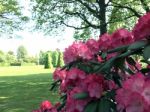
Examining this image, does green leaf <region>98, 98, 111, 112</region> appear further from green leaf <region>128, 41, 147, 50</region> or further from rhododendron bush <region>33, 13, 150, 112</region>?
green leaf <region>128, 41, 147, 50</region>

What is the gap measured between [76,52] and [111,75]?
0.51 meters

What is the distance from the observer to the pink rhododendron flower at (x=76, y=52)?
2.98 m

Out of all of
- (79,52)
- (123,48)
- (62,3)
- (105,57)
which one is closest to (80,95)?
(123,48)

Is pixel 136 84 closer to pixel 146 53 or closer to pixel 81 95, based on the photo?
pixel 146 53

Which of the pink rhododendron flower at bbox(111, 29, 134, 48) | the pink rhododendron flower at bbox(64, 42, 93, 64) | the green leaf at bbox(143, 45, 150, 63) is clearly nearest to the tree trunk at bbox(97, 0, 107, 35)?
the pink rhododendron flower at bbox(64, 42, 93, 64)

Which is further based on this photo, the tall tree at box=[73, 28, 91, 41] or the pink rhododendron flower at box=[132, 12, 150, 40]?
the tall tree at box=[73, 28, 91, 41]

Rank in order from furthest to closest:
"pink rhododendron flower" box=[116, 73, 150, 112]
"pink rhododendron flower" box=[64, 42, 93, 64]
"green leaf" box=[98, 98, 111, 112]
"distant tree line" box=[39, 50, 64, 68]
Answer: "distant tree line" box=[39, 50, 64, 68] < "pink rhododendron flower" box=[64, 42, 93, 64] < "green leaf" box=[98, 98, 111, 112] < "pink rhododendron flower" box=[116, 73, 150, 112]

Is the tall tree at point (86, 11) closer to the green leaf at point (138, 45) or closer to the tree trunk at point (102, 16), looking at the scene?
the tree trunk at point (102, 16)

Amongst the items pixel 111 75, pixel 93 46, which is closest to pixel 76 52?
pixel 93 46

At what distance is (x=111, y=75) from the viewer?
2588 mm

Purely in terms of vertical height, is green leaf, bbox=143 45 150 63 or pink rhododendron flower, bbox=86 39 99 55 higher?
pink rhododendron flower, bbox=86 39 99 55

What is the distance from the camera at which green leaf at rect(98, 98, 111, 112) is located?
2.10 metres

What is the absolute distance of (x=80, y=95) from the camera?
2.21m

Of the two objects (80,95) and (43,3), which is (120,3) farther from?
(80,95)
